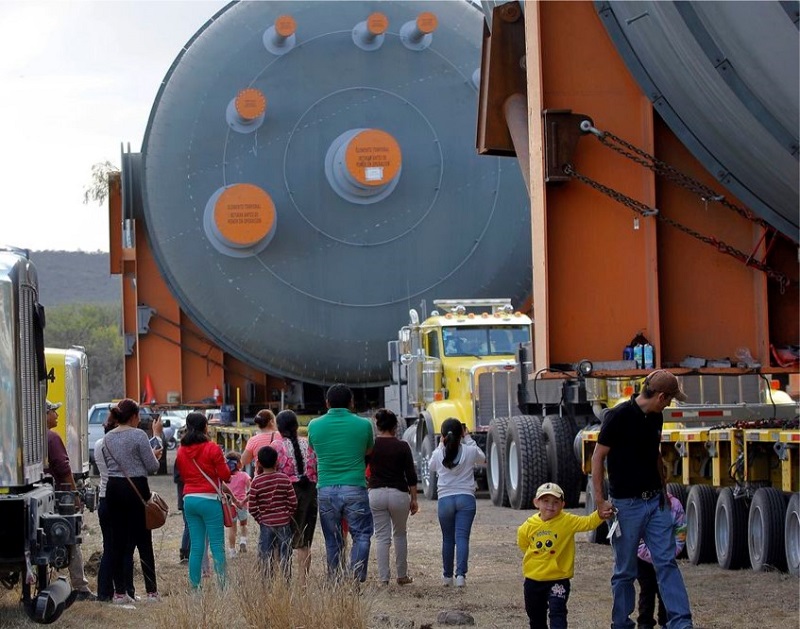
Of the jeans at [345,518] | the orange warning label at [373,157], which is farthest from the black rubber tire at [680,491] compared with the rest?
the orange warning label at [373,157]

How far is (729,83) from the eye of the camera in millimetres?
10836

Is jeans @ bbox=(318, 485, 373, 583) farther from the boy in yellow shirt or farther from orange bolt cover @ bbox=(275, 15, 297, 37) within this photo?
orange bolt cover @ bbox=(275, 15, 297, 37)

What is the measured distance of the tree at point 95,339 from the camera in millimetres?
80562

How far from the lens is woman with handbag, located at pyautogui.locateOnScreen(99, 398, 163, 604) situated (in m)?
10.5

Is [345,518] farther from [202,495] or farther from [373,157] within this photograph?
[373,157]

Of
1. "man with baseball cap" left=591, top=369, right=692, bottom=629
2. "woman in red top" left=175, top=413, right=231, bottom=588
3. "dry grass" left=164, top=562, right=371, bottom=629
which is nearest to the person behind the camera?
"dry grass" left=164, top=562, right=371, bottom=629

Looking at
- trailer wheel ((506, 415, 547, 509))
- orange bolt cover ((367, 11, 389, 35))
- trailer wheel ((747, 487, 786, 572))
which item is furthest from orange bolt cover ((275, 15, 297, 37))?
trailer wheel ((747, 487, 786, 572))

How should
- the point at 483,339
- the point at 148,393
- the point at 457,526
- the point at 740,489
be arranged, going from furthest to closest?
the point at 148,393
the point at 483,339
the point at 457,526
the point at 740,489

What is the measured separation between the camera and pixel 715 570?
11.7 meters

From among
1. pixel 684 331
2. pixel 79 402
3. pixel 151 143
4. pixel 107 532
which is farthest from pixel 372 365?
pixel 107 532

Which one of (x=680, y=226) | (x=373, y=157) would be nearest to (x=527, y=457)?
(x=680, y=226)

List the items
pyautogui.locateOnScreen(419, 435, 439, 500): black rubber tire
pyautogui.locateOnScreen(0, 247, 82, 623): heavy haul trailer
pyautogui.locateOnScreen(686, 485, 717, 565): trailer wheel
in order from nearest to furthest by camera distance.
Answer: pyautogui.locateOnScreen(0, 247, 82, 623): heavy haul trailer → pyautogui.locateOnScreen(686, 485, 717, 565): trailer wheel → pyautogui.locateOnScreen(419, 435, 439, 500): black rubber tire

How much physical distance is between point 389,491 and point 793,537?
2877 mm

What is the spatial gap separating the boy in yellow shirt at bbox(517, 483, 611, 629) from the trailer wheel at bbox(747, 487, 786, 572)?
3356mm
